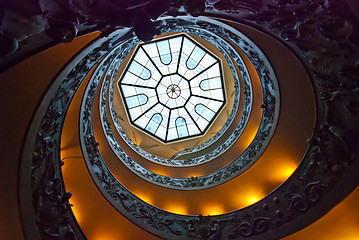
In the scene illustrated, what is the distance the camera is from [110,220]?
749 centimetres

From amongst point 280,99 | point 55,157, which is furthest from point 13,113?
point 280,99

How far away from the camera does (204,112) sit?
47.0 feet

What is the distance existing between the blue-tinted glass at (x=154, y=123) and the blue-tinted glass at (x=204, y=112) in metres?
2.54

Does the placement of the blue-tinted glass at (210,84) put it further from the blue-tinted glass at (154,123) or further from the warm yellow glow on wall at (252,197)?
the warm yellow glow on wall at (252,197)

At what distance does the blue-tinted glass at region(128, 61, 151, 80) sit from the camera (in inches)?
507

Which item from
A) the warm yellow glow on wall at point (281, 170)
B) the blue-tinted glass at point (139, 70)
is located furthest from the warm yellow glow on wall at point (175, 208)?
the blue-tinted glass at point (139, 70)

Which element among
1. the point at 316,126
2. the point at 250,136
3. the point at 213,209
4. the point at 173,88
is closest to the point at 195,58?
the point at 173,88

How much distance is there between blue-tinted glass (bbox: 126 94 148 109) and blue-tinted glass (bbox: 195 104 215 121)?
3437 mm

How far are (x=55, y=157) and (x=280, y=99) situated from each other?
649cm

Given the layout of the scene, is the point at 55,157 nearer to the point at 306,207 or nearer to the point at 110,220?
the point at 110,220

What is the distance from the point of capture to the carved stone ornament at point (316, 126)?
3.47 m

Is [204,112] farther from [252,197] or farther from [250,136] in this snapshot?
[252,197]

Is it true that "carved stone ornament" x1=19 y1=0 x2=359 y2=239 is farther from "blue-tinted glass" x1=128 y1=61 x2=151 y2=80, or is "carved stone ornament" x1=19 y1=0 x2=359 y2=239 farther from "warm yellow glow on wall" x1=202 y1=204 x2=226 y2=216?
"blue-tinted glass" x1=128 y1=61 x2=151 y2=80

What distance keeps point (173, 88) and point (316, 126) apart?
968 cm
